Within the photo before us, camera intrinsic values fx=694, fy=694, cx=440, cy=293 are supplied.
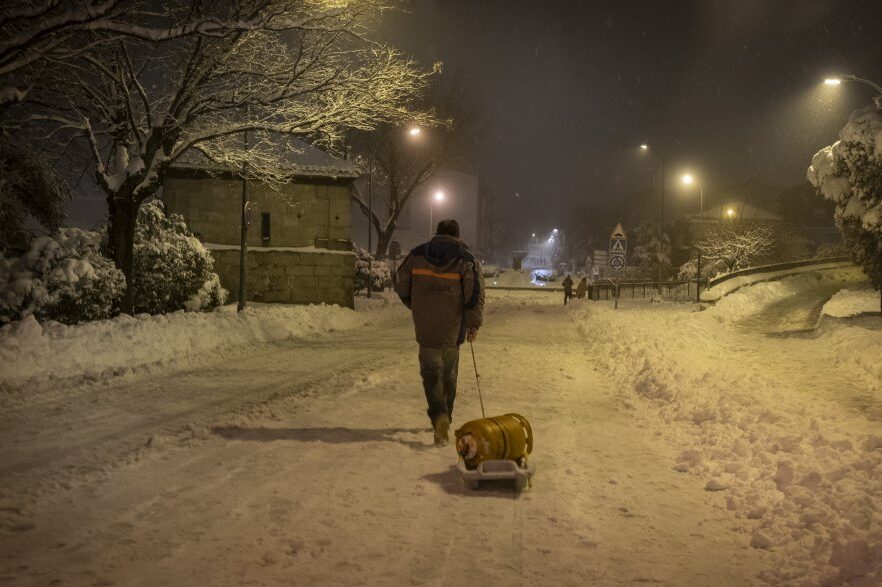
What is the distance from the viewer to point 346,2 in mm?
13266

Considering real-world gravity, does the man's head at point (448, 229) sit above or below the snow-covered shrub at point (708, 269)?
below

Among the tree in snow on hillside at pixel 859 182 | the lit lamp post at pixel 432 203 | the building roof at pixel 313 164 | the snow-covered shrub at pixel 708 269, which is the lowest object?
the snow-covered shrub at pixel 708 269

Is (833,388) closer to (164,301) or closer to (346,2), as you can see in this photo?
(346,2)

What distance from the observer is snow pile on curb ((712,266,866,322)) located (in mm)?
27764

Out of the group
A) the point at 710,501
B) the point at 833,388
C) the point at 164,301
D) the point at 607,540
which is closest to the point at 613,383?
the point at 833,388

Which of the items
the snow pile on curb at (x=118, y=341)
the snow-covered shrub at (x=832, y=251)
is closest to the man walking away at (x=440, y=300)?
the snow pile on curb at (x=118, y=341)

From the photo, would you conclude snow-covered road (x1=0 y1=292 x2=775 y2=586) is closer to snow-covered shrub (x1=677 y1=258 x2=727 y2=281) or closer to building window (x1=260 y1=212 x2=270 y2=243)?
building window (x1=260 y1=212 x2=270 y2=243)

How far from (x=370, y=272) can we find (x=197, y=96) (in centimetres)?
1710

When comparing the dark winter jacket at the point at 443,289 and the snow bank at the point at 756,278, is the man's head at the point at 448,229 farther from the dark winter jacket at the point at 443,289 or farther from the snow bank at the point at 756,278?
the snow bank at the point at 756,278

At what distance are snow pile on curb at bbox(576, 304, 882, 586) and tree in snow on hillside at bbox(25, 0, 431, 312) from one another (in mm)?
8193

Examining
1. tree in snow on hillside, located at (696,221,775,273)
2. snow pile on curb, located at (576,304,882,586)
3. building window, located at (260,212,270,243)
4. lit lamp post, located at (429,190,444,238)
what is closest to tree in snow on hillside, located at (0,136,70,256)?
building window, located at (260,212,270,243)

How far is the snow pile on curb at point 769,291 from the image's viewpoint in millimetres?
27764

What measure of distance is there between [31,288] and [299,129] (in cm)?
635

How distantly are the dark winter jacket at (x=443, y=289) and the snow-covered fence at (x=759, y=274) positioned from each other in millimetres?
28395
